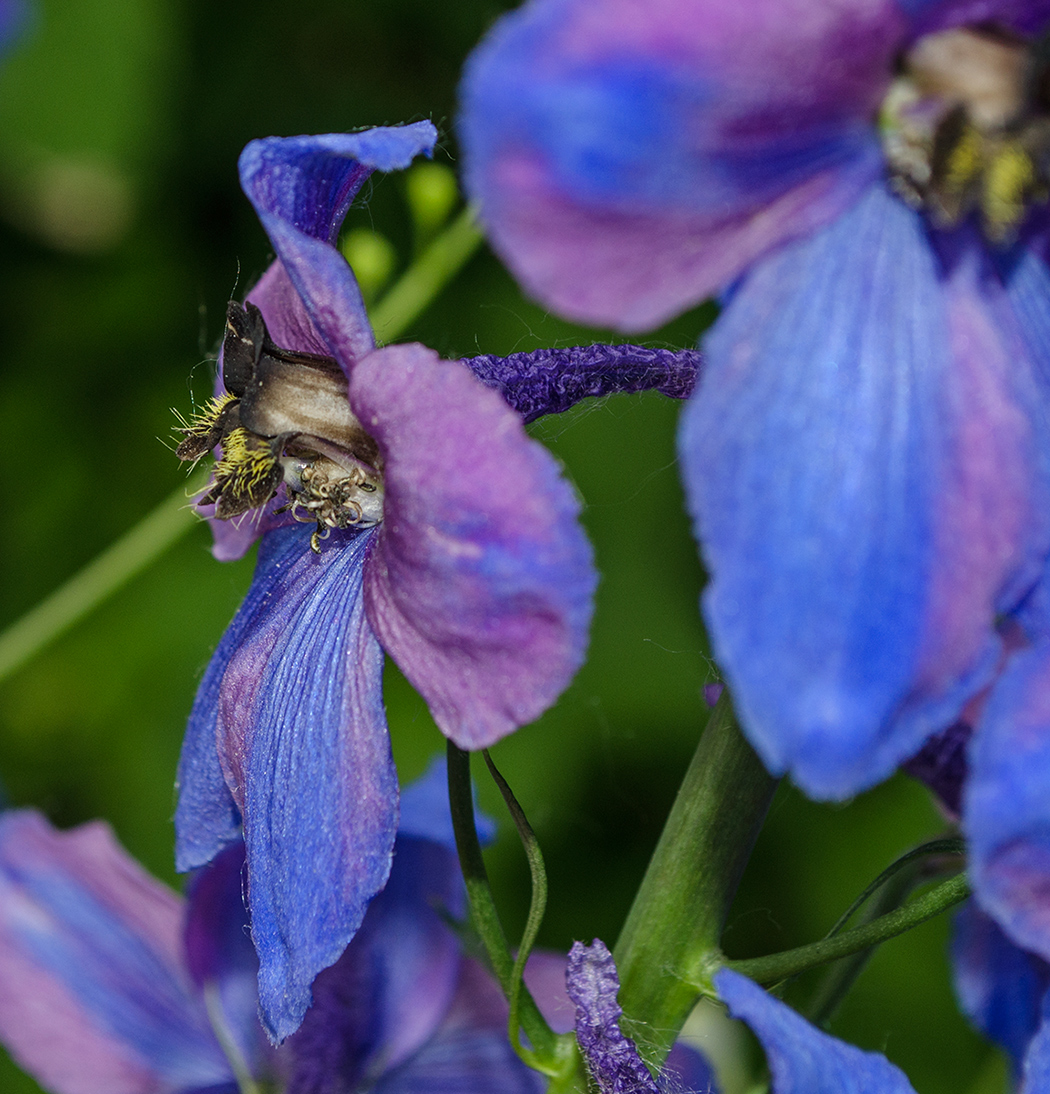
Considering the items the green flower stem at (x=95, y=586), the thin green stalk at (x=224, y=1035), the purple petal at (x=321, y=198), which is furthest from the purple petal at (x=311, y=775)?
the green flower stem at (x=95, y=586)

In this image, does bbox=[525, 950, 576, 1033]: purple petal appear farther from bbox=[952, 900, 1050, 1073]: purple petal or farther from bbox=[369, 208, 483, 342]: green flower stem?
bbox=[369, 208, 483, 342]: green flower stem

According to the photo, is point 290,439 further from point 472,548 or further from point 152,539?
point 152,539

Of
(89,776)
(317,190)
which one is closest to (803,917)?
(89,776)

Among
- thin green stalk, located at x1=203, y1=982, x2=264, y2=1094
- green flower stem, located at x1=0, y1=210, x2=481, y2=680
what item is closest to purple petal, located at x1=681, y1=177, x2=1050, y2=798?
thin green stalk, located at x1=203, y1=982, x2=264, y2=1094

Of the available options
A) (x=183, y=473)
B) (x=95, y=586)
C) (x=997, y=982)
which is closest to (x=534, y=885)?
(x=997, y=982)

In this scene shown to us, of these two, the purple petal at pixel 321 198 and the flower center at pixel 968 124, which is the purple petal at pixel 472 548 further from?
the flower center at pixel 968 124

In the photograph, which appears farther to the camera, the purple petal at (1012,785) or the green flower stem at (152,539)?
the green flower stem at (152,539)
